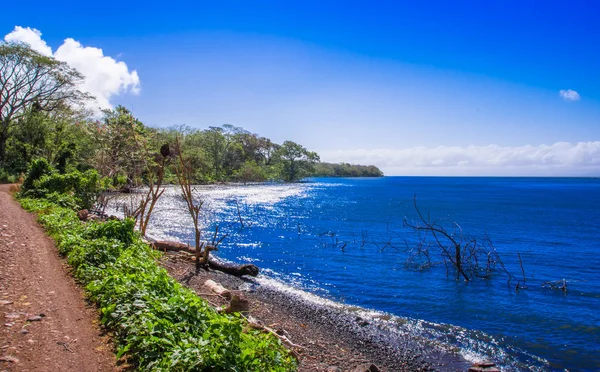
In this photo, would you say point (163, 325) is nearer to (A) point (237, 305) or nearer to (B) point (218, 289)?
(A) point (237, 305)

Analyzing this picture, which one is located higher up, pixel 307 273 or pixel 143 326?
pixel 143 326

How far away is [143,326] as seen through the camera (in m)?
5.79

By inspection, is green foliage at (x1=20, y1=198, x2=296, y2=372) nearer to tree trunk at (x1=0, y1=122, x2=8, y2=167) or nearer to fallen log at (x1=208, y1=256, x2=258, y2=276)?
fallen log at (x1=208, y1=256, x2=258, y2=276)

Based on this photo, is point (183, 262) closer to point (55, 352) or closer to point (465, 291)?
point (55, 352)

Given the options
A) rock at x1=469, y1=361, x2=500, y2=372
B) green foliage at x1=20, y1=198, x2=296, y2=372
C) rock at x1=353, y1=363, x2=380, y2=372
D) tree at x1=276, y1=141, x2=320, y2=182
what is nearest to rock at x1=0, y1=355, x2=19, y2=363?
green foliage at x1=20, y1=198, x2=296, y2=372

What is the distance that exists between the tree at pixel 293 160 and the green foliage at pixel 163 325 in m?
123

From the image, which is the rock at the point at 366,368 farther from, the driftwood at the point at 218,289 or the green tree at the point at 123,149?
the green tree at the point at 123,149

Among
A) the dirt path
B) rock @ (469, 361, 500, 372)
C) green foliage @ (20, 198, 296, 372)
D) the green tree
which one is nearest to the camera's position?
green foliage @ (20, 198, 296, 372)

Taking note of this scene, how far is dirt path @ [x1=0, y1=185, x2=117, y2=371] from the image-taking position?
528cm

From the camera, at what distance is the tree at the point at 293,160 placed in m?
132

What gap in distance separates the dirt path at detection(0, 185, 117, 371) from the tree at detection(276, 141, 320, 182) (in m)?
122

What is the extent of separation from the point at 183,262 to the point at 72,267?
291 inches

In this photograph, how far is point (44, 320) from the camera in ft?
21.0

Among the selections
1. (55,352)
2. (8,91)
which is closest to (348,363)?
(55,352)
